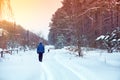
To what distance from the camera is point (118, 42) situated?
107 ft

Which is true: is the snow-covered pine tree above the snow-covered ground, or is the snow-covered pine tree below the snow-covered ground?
above

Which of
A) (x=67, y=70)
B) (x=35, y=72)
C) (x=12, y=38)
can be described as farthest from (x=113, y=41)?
(x=12, y=38)

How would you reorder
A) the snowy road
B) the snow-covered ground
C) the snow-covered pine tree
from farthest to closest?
the snow-covered pine tree → the snow-covered ground → the snowy road

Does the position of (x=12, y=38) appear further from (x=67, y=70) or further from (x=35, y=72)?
(x=35, y=72)

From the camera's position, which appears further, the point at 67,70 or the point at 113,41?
the point at 113,41

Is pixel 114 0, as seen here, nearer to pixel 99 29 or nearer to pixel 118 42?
pixel 118 42

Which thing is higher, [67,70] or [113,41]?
[113,41]

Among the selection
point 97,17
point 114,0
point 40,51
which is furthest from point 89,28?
point 40,51

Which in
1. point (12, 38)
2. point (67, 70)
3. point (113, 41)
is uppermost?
point (12, 38)

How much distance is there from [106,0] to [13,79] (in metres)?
29.9

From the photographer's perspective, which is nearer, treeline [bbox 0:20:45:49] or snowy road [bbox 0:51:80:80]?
snowy road [bbox 0:51:80:80]

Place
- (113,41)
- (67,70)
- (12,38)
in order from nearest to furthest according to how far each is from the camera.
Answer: (67,70) < (113,41) < (12,38)

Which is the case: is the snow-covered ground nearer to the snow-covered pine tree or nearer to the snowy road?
the snowy road

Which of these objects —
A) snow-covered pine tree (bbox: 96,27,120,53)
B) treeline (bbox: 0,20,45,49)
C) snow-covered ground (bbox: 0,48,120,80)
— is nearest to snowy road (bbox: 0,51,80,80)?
snow-covered ground (bbox: 0,48,120,80)
